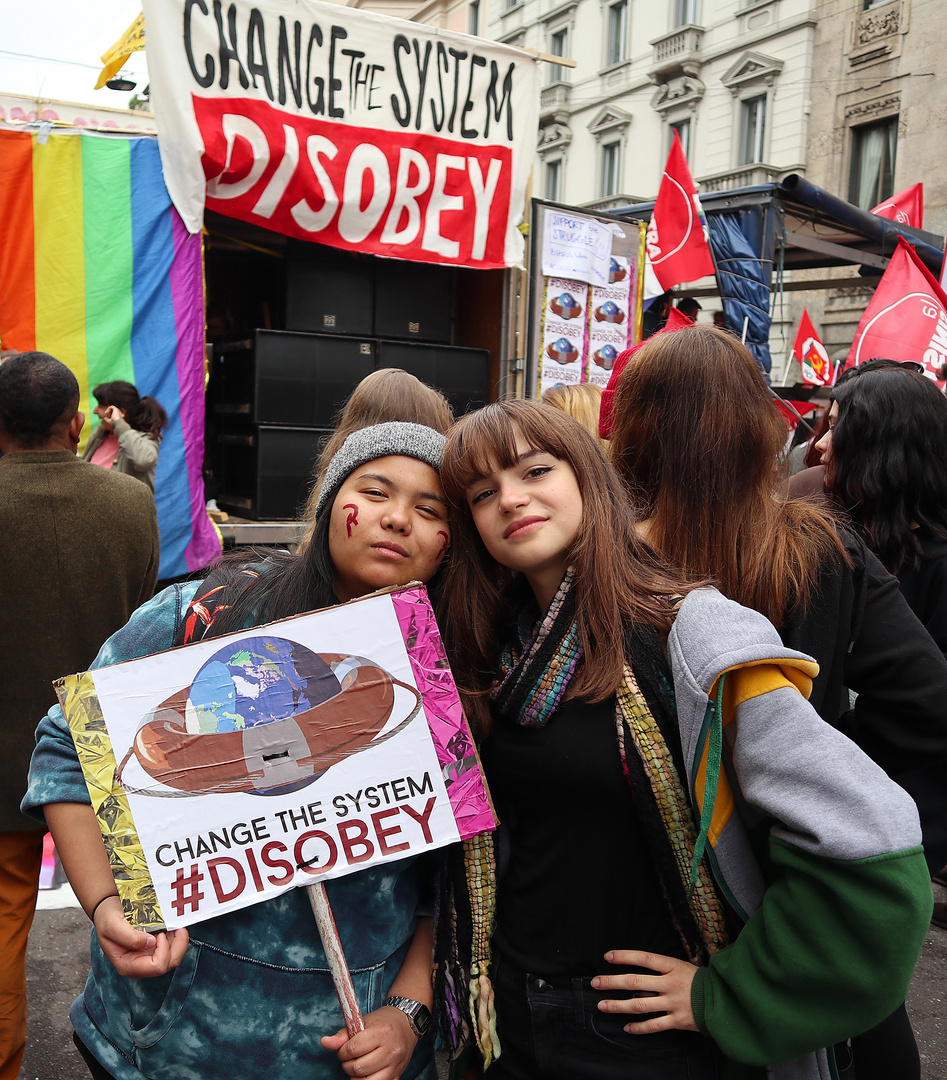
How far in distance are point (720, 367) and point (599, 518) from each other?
0.43m

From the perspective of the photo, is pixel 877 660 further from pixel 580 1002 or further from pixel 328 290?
pixel 328 290

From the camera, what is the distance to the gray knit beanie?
142 centimetres

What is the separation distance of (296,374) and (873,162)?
1895 cm

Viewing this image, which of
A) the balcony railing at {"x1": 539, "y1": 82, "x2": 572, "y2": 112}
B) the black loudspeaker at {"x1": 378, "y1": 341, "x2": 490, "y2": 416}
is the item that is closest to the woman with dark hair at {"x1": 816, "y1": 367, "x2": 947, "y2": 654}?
the black loudspeaker at {"x1": 378, "y1": 341, "x2": 490, "y2": 416}

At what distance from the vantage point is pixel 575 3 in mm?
27344

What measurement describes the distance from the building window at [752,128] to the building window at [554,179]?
23.0 ft

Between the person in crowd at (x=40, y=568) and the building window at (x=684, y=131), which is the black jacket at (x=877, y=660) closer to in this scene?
the person in crowd at (x=40, y=568)

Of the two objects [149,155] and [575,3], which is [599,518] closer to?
[149,155]

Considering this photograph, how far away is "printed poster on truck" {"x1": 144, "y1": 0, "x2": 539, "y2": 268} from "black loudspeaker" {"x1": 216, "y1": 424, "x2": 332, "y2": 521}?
1.25 m

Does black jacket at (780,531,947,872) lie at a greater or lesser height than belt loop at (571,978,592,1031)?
greater

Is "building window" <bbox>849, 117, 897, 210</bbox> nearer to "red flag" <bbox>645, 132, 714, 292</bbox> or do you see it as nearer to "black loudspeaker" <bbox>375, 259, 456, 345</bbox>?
"red flag" <bbox>645, 132, 714, 292</bbox>

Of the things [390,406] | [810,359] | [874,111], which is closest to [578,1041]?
[390,406]

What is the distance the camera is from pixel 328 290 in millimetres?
5805

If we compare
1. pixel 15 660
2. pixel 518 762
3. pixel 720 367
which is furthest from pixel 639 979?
pixel 15 660
